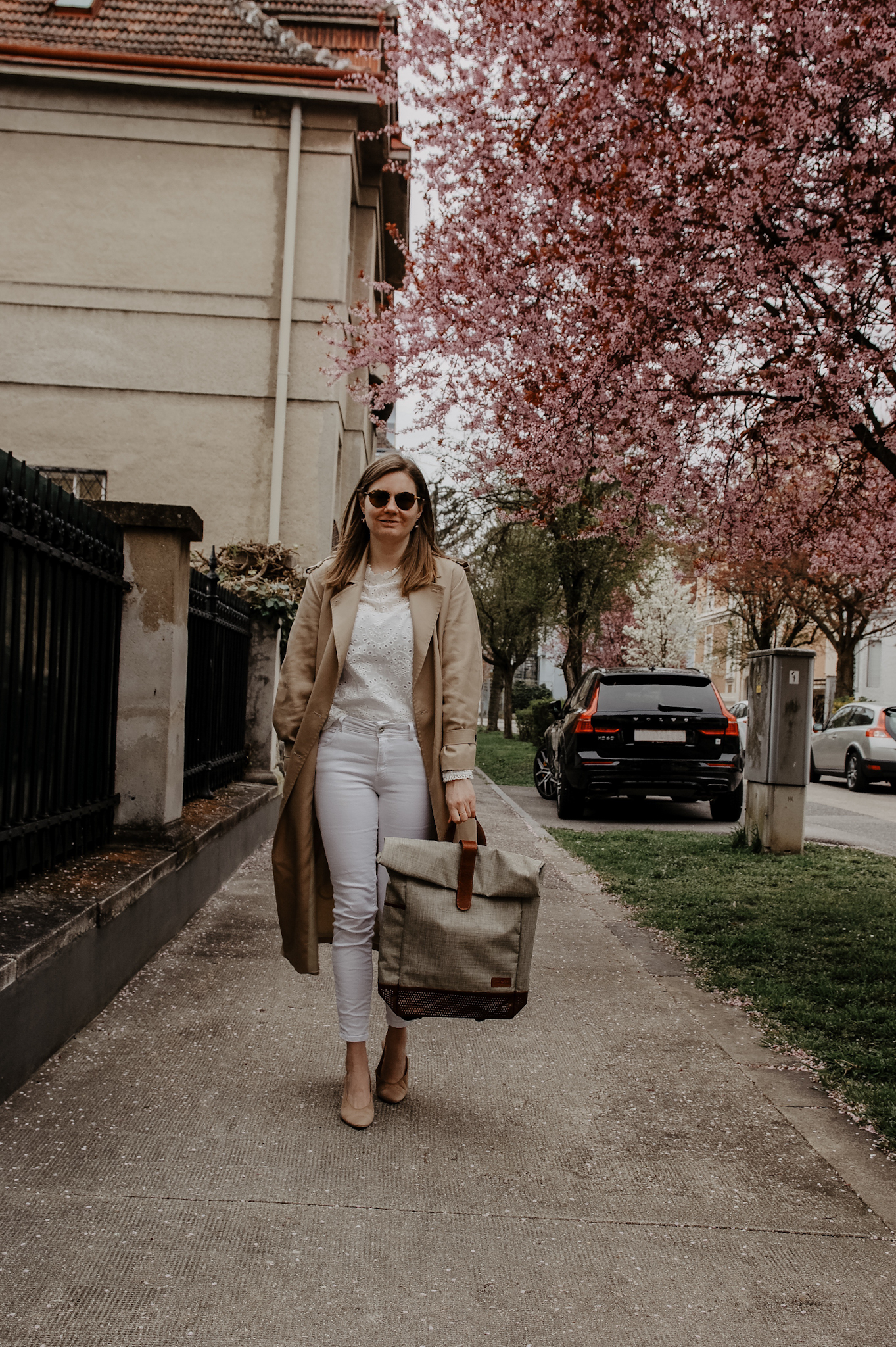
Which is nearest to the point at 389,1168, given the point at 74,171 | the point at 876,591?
the point at 74,171

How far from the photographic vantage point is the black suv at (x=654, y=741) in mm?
11352

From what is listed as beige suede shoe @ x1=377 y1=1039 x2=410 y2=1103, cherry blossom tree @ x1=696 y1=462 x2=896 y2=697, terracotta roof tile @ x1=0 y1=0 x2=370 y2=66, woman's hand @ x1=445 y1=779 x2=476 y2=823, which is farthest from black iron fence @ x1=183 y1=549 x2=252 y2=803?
terracotta roof tile @ x1=0 y1=0 x2=370 y2=66

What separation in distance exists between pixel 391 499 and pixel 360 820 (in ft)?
3.20

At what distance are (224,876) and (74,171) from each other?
10.2 m

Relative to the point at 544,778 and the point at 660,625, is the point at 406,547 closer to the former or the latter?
the point at 544,778

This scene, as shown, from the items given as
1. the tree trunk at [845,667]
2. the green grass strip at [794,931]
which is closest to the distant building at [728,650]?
the tree trunk at [845,667]

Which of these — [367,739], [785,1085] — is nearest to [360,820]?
[367,739]

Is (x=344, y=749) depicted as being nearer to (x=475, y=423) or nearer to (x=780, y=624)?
(x=475, y=423)

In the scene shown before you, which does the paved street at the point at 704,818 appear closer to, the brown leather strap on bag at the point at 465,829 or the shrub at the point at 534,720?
the shrub at the point at 534,720

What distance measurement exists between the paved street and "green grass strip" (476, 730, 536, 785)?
50.8 inches

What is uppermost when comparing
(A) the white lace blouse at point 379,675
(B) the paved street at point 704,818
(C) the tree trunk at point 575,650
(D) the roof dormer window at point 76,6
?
(D) the roof dormer window at point 76,6

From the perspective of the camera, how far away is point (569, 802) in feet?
39.7

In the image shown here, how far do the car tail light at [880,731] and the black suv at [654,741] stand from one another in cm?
756

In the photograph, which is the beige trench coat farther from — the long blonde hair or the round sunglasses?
the round sunglasses
